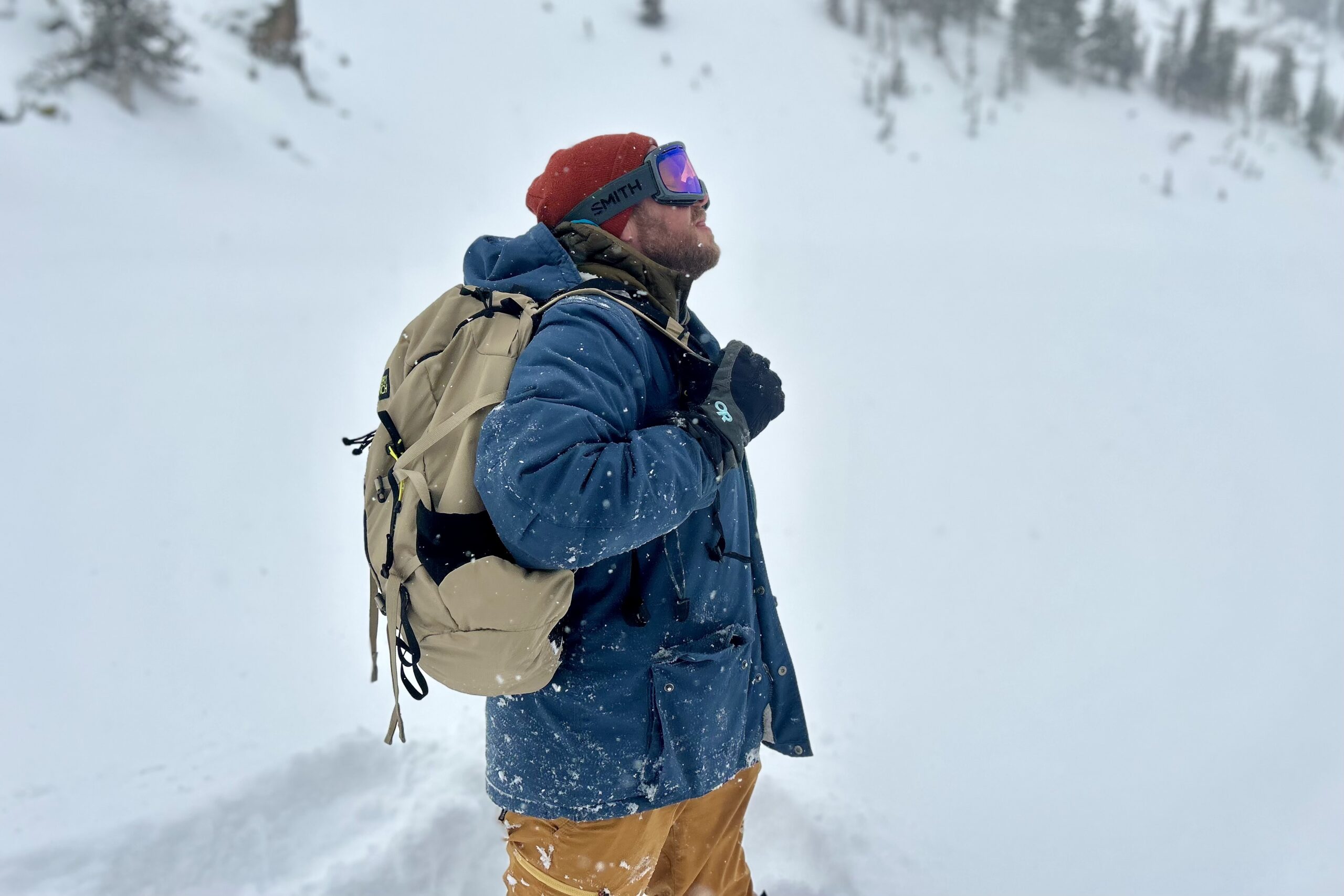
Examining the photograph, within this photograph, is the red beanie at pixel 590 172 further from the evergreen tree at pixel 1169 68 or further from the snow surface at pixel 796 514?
the evergreen tree at pixel 1169 68

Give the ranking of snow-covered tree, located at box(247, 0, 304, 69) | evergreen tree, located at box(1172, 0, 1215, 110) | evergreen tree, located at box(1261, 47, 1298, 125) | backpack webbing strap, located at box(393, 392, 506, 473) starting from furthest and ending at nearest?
evergreen tree, located at box(1261, 47, 1298, 125) < evergreen tree, located at box(1172, 0, 1215, 110) < snow-covered tree, located at box(247, 0, 304, 69) < backpack webbing strap, located at box(393, 392, 506, 473)

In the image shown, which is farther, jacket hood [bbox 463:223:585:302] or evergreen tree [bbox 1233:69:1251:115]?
evergreen tree [bbox 1233:69:1251:115]

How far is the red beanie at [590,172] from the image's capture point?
1.74 m

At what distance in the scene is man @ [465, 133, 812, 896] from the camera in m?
1.48

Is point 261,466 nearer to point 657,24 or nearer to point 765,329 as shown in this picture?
point 765,329

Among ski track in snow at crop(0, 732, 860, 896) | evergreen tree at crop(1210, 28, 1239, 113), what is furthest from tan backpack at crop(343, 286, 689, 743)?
evergreen tree at crop(1210, 28, 1239, 113)

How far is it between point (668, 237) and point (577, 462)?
0.62m

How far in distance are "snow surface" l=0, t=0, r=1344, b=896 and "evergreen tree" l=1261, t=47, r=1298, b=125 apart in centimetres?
1144

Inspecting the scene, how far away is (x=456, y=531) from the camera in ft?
4.72

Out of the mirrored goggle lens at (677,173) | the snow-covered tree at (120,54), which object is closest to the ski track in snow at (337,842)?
the mirrored goggle lens at (677,173)

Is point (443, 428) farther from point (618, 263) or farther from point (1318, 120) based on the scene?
point (1318, 120)

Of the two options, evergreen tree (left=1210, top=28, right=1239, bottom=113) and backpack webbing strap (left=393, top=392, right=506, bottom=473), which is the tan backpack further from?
evergreen tree (left=1210, top=28, right=1239, bottom=113)

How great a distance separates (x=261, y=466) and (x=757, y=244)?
19.5 feet

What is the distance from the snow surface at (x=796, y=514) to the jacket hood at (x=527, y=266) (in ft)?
6.24
